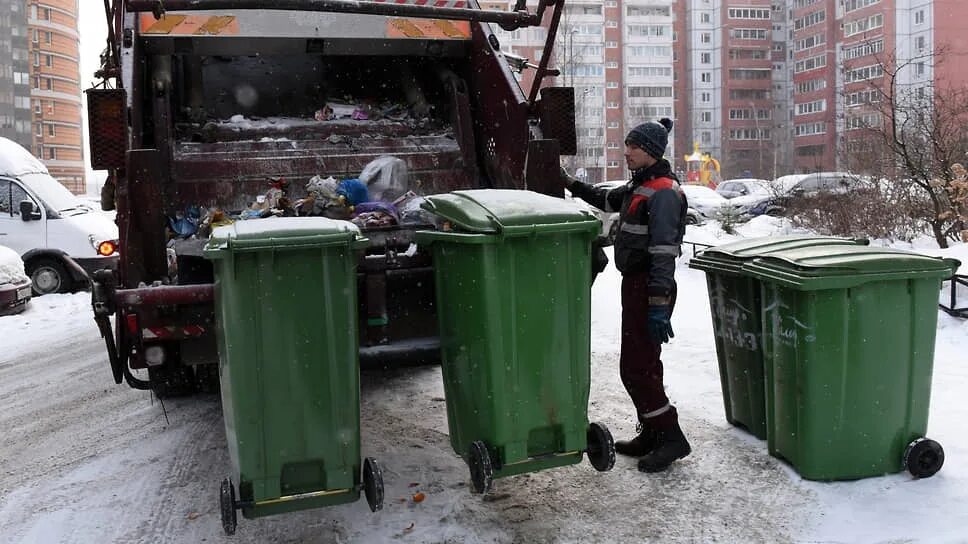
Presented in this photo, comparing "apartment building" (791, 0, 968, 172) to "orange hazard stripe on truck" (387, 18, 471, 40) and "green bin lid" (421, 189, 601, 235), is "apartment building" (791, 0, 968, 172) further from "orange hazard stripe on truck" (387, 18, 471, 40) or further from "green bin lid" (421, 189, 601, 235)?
"green bin lid" (421, 189, 601, 235)

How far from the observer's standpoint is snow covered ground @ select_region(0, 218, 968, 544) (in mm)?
3479

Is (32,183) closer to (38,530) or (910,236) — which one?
(38,530)

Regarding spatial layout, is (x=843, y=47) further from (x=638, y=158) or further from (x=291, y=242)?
(x=291, y=242)

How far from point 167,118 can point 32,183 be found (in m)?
7.80

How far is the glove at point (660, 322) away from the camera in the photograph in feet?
12.7

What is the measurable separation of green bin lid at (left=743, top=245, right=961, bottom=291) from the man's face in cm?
72

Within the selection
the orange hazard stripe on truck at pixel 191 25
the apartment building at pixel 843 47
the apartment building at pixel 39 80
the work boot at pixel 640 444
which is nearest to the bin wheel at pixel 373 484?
the work boot at pixel 640 444

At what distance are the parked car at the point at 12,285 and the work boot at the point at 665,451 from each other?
8308 mm

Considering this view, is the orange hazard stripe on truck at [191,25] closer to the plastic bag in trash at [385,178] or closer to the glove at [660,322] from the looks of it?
the plastic bag in trash at [385,178]

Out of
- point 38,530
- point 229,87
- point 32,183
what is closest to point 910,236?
point 229,87

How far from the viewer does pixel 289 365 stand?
3123 millimetres

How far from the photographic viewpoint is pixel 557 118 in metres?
5.04

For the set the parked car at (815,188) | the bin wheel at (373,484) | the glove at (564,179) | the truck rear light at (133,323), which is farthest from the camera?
the parked car at (815,188)

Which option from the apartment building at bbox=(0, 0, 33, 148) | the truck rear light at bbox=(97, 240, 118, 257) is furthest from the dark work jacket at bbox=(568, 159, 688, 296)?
the apartment building at bbox=(0, 0, 33, 148)
